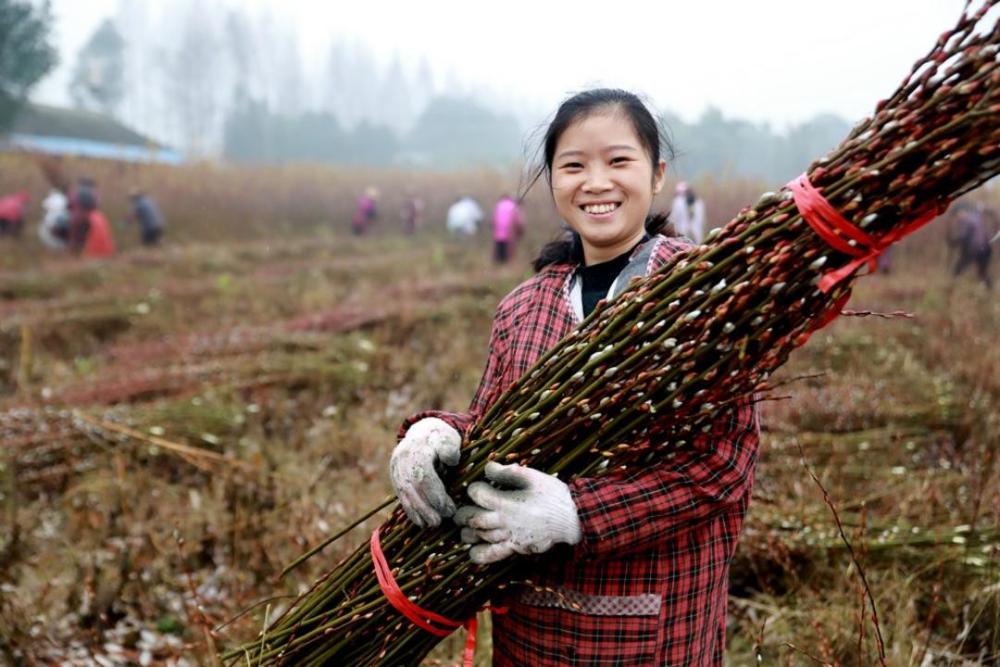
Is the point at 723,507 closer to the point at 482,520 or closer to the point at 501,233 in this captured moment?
the point at 482,520

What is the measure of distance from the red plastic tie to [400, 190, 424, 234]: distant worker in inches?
610

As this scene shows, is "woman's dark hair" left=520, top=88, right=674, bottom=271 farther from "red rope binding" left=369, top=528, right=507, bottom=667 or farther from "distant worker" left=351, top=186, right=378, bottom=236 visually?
"distant worker" left=351, top=186, right=378, bottom=236

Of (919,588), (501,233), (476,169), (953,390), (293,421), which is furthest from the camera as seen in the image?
(476,169)

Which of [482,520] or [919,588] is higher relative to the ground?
[482,520]

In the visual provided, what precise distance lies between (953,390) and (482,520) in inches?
150

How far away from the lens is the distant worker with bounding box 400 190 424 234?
16.1m

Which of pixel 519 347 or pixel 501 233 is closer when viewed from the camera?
pixel 519 347

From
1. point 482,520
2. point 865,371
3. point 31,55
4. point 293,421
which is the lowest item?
point 293,421

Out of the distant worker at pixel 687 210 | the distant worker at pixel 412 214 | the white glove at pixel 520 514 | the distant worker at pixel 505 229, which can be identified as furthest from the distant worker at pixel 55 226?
the white glove at pixel 520 514

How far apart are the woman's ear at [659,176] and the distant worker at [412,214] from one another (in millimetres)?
14998

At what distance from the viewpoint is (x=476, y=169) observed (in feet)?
59.1

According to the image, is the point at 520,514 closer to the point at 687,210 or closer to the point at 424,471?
the point at 424,471

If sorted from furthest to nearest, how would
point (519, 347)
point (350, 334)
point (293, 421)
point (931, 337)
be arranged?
1. point (350, 334)
2. point (931, 337)
3. point (293, 421)
4. point (519, 347)

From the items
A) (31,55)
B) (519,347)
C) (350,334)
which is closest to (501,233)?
(350,334)
